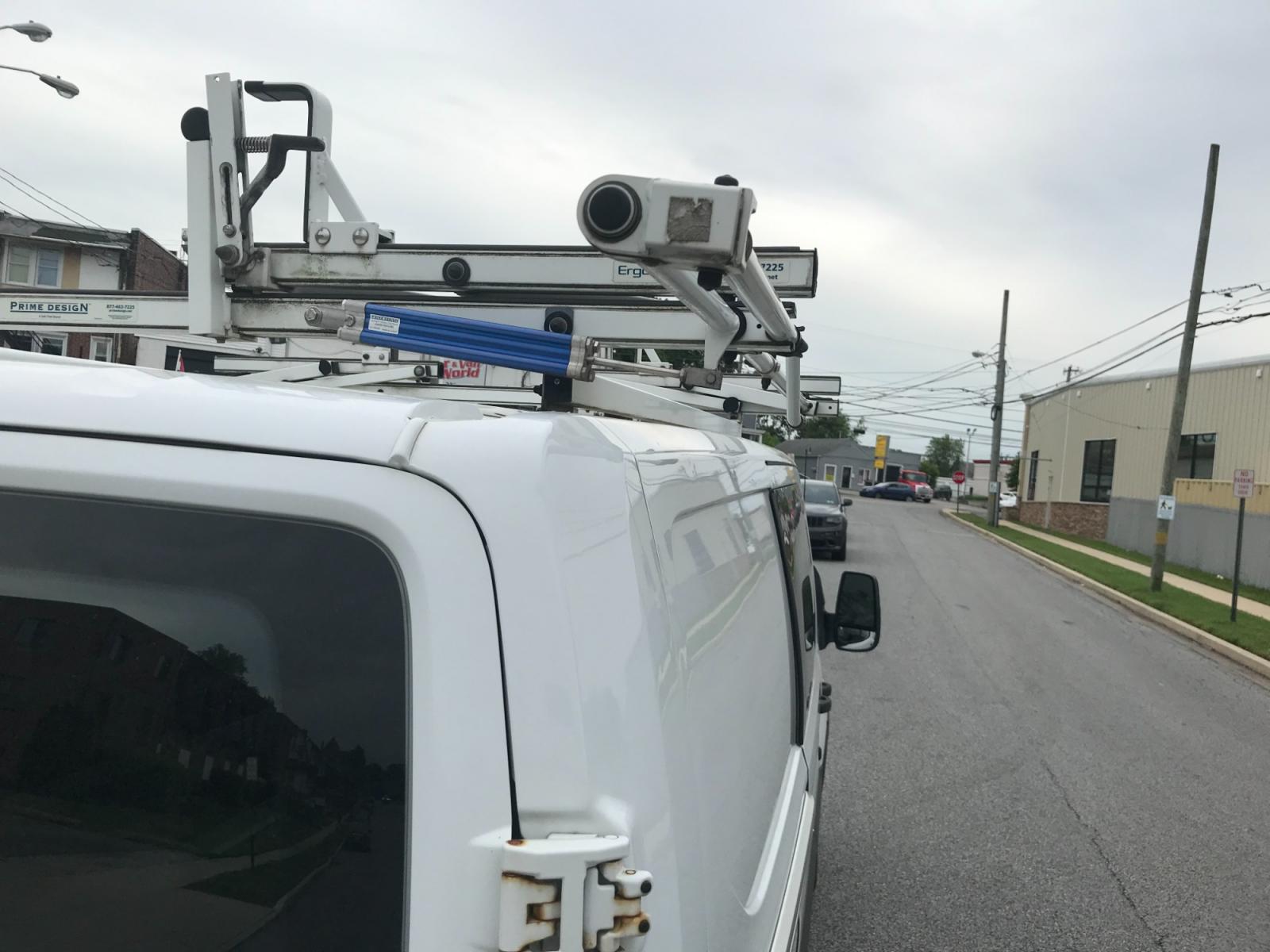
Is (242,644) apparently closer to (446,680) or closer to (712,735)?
(446,680)

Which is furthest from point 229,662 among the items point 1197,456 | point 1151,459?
point 1151,459

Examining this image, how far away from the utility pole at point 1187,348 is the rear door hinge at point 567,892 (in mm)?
21416

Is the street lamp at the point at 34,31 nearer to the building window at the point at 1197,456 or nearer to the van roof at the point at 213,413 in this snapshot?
the van roof at the point at 213,413

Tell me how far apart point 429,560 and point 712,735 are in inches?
20.4

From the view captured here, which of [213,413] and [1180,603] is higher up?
[213,413]

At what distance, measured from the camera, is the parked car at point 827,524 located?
2205 centimetres

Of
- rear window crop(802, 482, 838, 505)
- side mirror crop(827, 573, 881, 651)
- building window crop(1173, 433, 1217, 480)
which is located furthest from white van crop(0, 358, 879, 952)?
building window crop(1173, 433, 1217, 480)

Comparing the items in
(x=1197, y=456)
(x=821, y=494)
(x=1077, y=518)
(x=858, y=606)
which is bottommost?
(x=1077, y=518)

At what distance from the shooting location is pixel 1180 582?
23000mm

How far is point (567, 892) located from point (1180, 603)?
2001cm

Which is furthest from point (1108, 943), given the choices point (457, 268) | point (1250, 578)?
point (1250, 578)

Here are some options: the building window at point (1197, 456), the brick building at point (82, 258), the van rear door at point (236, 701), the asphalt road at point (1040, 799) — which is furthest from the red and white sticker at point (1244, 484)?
the brick building at point (82, 258)

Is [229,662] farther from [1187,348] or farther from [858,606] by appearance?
[1187,348]

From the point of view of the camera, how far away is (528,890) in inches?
39.2
